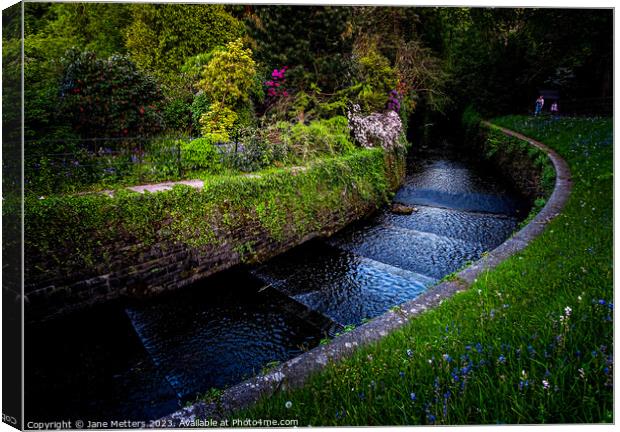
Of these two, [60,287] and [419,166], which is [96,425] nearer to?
[60,287]

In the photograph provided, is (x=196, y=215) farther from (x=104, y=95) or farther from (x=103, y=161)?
(x=104, y=95)

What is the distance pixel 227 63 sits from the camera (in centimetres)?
865

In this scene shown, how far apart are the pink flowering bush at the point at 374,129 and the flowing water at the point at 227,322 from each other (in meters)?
3.49

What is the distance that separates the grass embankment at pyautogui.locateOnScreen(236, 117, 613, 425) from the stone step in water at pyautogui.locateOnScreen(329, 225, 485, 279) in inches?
130

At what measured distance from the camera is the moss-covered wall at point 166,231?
514cm

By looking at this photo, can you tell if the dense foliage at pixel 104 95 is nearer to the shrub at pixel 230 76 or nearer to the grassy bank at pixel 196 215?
the shrub at pixel 230 76

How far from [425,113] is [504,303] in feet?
85.1

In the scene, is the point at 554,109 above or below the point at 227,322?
above

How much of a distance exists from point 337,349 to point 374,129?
31.0ft

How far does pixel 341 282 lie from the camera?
677 centimetres

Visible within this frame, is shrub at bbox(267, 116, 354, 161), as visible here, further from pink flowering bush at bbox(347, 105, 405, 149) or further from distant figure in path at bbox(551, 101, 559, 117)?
distant figure in path at bbox(551, 101, 559, 117)

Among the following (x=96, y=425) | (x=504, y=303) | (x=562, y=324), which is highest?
(x=562, y=324)

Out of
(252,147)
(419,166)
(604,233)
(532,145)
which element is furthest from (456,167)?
(604,233)

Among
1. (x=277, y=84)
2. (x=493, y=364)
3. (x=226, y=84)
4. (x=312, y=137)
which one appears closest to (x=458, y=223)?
(x=312, y=137)
